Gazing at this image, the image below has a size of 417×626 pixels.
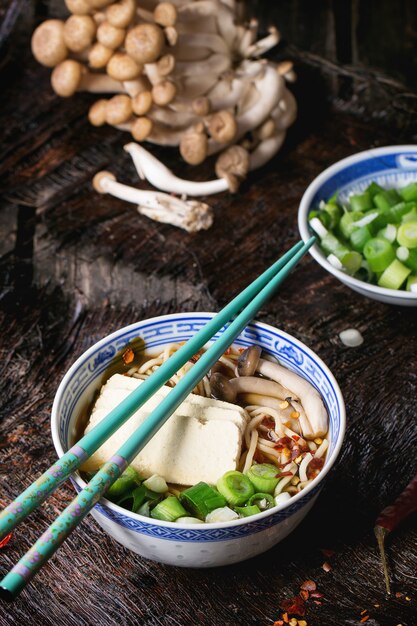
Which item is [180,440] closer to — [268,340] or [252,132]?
[268,340]

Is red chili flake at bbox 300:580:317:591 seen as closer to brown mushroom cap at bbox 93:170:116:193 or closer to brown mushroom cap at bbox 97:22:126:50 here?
brown mushroom cap at bbox 93:170:116:193

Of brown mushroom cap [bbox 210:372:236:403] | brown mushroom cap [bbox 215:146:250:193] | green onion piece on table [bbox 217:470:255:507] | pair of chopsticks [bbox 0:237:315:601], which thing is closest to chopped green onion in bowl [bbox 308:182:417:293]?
brown mushroom cap [bbox 215:146:250:193]

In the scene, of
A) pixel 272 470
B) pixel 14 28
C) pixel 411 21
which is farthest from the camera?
pixel 411 21

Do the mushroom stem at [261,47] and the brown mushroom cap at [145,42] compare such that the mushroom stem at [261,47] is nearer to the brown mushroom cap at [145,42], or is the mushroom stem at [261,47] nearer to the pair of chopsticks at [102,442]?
the brown mushroom cap at [145,42]

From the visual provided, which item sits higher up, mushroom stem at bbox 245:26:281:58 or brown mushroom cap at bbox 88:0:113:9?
brown mushroom cap at bbox 88:0:113:9

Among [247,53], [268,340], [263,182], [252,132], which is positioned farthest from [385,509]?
[247,53]

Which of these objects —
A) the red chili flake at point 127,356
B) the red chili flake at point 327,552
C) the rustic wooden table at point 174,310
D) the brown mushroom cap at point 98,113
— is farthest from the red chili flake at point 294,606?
the brown mushroom cap at point 98,113

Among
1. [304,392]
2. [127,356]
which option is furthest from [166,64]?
[304,392]
